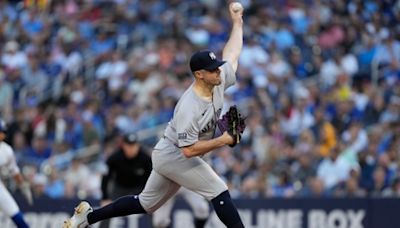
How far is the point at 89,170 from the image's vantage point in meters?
20.8

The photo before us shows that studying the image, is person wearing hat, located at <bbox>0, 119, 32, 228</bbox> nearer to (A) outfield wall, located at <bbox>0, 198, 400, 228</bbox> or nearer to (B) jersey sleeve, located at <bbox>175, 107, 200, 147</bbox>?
(A) outfield wall, located at <bbox>0, 198, 400, 228</bbox>

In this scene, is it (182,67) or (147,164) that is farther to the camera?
(182,67)

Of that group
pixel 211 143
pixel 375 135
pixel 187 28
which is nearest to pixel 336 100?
pixel 375 135

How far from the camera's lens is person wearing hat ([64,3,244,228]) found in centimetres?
1145

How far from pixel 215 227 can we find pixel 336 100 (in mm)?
4091

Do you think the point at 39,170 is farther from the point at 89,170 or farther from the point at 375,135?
the point at 375,135

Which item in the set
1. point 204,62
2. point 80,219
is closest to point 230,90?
point 80,219

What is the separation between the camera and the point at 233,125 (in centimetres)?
1126

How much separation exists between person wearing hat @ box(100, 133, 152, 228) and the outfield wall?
2116 mm

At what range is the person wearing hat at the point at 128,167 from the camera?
50.9ft

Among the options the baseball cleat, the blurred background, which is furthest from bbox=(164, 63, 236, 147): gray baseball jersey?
the blurred background

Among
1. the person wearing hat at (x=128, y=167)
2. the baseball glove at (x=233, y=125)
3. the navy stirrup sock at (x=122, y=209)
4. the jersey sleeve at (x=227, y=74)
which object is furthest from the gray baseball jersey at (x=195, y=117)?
the person wearing hat at (x=128, y=167)

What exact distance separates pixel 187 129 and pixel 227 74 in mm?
867

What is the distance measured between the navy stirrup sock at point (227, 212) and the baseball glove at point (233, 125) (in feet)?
2.49
